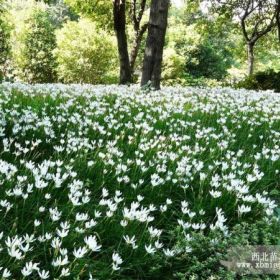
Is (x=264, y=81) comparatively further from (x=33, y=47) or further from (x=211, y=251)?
(x=33, y=47)

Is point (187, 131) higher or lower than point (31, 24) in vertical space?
lower

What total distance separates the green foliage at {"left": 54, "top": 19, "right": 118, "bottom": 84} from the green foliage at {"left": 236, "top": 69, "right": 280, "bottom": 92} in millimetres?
15463

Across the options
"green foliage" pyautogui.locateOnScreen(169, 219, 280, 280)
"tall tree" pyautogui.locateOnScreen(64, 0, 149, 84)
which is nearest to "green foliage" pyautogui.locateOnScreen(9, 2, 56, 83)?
"tall tree" pyautogui.locateOnScreen(64, 0, 149, 84)

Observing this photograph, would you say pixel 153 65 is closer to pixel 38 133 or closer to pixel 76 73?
pixel 38 133

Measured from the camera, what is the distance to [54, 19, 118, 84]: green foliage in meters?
32.8

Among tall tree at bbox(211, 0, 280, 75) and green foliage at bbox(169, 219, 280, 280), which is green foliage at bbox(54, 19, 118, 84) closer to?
tall tree at bbox(211, 0, 280, 75)

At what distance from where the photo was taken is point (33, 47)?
35.6 meters

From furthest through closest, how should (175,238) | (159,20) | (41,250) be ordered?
(159,20), (175,238), (41,250)

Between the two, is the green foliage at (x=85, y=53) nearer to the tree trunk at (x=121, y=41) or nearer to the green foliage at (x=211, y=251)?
the tree trunk at (x=121, y=41)

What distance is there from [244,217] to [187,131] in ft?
9.16

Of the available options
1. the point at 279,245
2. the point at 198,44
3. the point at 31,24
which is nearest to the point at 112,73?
the point at 31,24

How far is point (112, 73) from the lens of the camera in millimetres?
34719

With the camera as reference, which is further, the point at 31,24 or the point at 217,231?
the point at 31,24

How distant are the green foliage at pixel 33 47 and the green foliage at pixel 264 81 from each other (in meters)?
20.6
